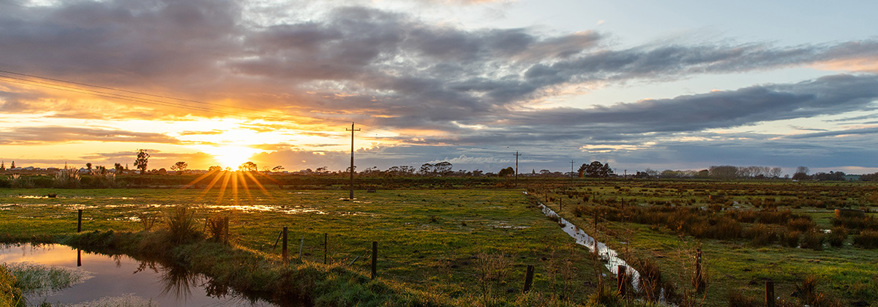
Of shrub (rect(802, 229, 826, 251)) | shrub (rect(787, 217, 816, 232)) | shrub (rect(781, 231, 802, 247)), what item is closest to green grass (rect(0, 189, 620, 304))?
shrub (rect(781, 231, 802, 247))

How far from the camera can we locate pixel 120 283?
57.0 ft

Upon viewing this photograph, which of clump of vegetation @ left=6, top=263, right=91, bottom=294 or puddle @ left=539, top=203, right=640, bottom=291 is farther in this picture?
clump of vegetation @ left=6, top=263, right=91, bottom=294

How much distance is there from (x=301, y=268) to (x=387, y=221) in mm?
15494

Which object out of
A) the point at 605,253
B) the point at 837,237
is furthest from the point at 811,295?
the point at 837,237

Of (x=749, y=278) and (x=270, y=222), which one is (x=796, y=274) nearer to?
(x=749, y=278)

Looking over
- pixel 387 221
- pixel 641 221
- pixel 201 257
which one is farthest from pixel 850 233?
pixel 201 257

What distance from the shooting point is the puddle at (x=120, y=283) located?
15.4 meters

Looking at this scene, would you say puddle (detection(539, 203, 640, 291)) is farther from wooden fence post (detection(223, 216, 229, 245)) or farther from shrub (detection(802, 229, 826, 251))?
wooden fence post (detection(223, 216, 229, 245))

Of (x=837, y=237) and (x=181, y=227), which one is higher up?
(x=181, y=227)

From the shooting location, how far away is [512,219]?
110 feet

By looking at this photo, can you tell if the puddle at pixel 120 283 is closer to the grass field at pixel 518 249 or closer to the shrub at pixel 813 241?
the grass field at pixel 518 249

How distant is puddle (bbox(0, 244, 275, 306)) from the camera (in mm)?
15438

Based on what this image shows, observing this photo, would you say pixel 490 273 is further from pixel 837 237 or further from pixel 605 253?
pixel 837 237

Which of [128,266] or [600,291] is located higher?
[600,291]
